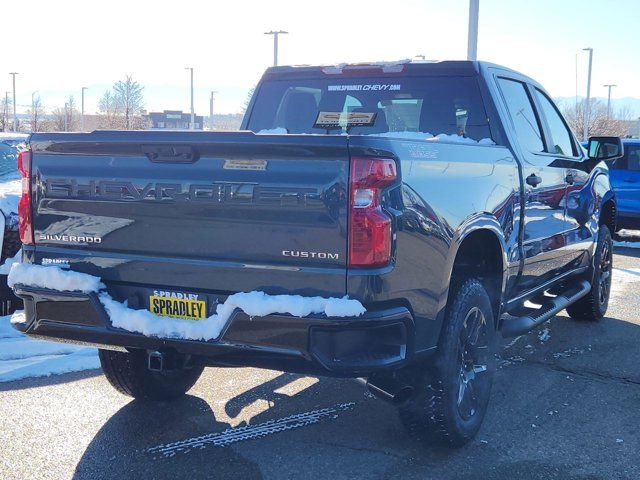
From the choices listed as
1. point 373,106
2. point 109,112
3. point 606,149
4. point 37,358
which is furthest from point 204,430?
point 109,112

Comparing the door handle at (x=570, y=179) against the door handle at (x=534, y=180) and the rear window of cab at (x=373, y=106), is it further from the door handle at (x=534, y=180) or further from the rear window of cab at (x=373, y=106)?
the rear window of cab at (x=373, y=106)

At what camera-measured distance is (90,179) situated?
12.9 ft

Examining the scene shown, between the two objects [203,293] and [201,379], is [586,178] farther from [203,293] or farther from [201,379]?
[203,293]

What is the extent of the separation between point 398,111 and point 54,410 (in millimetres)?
2925

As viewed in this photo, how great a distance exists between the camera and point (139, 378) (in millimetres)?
4844

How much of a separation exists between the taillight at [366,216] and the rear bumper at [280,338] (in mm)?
253

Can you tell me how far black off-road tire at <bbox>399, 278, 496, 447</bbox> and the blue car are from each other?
1070 cm

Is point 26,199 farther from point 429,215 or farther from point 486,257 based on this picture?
point 486,257

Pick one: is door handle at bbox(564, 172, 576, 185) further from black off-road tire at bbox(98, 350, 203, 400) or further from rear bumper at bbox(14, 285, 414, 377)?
black off-road tire at bbox(98, 350, 203, 400)

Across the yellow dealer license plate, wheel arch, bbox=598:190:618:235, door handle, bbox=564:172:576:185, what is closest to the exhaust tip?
the yellow dealer license plate

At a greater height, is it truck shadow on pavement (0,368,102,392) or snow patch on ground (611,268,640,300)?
truck shadow on pavement (0,368,102,392)

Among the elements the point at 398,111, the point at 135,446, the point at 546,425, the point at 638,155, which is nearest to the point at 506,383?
the point at 546,425

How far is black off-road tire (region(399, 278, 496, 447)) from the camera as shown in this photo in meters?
4.07

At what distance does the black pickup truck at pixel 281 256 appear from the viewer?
136 inches
